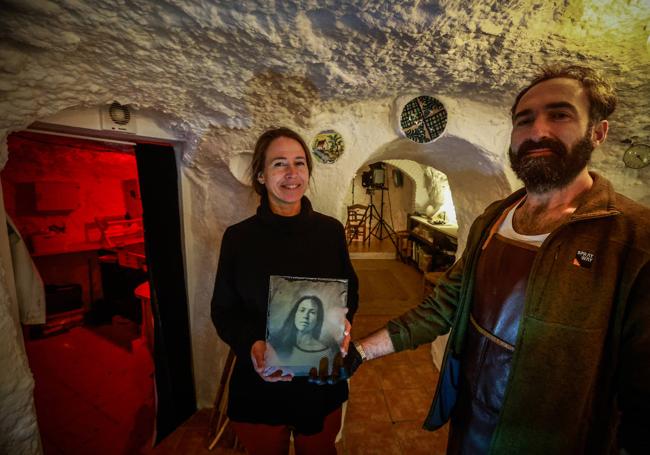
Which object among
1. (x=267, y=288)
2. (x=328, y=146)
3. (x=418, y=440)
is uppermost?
(x=328, y=146)

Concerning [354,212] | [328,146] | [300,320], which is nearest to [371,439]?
[300,320]

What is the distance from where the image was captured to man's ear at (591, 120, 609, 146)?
42.8 inches

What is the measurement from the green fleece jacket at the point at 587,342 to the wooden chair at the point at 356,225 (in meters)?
8.39

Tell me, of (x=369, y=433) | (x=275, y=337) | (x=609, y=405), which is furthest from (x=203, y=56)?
(x=369, y=433)

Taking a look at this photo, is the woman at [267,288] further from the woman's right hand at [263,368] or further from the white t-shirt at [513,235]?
the white t-shirt at [513,235]

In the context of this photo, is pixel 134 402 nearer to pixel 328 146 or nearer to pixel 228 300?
pixel 228 300

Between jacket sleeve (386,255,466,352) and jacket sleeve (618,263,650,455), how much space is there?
58cm

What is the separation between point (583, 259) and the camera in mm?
896

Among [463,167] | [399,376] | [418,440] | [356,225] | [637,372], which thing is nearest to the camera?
[637,372]

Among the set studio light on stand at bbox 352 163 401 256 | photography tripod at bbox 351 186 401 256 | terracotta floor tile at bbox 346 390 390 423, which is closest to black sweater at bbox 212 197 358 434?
terracotta floor tile at bbox 346 390 390 423

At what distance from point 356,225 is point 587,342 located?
29.6 feet

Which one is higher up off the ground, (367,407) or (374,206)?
(374,206)

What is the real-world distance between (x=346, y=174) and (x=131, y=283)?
4031 millimetres

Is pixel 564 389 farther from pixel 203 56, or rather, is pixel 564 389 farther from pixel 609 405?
pixel 203 56
